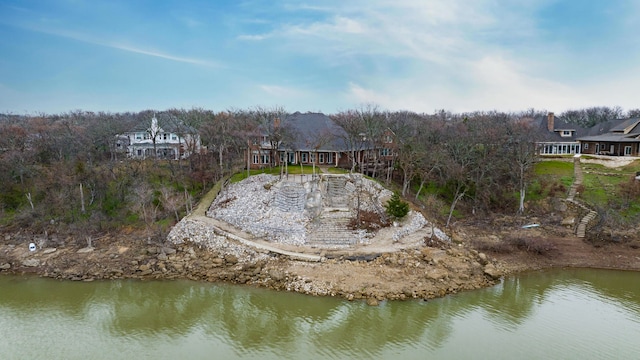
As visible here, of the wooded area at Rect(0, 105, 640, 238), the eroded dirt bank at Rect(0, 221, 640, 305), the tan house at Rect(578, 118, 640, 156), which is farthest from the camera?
the tan house at Rect(578, 118, 640, 156)

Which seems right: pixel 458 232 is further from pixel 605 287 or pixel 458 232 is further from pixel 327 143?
pixel 327 143

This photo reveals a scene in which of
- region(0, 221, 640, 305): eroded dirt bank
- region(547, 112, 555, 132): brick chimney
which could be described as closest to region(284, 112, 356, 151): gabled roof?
region(0, 221, 640, 305): eroded dirt bank

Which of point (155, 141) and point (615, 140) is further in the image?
point (155, 141)

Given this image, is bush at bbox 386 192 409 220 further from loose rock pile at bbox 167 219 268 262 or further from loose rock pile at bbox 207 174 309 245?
→ loose rock pile at bbox 167 219 268 262

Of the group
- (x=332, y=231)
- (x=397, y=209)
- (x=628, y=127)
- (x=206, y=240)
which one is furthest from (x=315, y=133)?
(x=628, y=127)

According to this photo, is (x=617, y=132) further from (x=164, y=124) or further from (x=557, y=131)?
(x=164, y=124)

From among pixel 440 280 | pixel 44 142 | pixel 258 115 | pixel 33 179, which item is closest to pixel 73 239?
pixel 33 179
